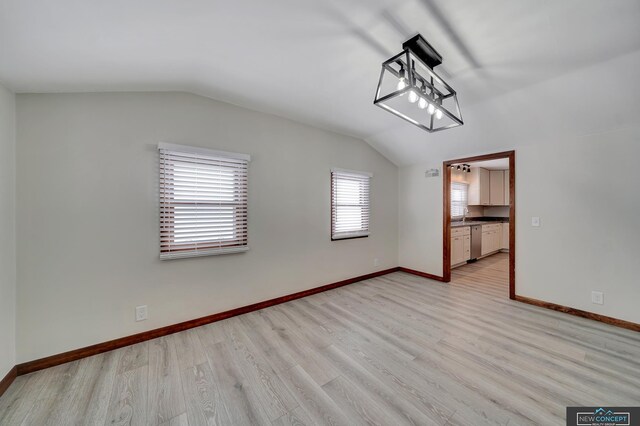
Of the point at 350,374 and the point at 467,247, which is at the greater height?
the point at 467,247

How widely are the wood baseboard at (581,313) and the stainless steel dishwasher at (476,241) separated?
2.34 m

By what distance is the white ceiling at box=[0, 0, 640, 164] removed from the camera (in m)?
1.34

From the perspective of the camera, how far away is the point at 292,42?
5.68ft

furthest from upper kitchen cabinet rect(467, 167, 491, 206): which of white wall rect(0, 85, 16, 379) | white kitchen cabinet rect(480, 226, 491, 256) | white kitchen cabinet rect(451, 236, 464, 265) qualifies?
white wall rect(0, 85, 16, 379)

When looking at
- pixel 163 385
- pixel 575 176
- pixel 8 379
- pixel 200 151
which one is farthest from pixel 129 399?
pixel 575 176

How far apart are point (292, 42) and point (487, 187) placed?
658 cm

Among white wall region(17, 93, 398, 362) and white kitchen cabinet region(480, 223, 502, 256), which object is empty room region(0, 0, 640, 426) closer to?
white wall region(17, 93, 398, 362)

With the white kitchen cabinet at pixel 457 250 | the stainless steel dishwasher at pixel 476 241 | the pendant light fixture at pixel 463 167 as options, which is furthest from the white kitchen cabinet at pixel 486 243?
the pendant light fixture at pixel 463 167

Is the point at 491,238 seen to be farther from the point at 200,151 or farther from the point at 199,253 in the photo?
the point at 200,151

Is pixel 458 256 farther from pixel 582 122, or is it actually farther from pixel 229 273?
pixel 229 273

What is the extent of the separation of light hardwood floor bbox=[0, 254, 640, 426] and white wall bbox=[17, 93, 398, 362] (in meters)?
0.35

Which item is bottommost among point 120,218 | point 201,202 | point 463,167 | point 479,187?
point 120,218

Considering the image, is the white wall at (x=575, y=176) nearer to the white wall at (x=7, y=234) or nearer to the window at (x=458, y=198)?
the window at (x=458, y=198)

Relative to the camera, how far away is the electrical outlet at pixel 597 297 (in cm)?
258
